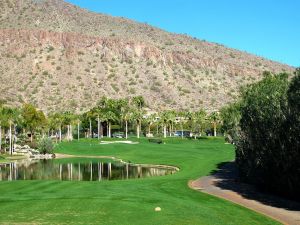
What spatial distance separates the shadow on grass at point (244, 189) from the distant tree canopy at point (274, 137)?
927 millimetres

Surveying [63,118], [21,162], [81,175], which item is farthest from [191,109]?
[81,175]

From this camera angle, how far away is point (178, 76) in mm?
148000

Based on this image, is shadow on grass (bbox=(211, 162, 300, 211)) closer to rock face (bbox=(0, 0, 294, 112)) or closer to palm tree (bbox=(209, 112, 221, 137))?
palm tree (bbox=(209, 112, 221, 137))

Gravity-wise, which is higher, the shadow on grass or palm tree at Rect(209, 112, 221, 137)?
palm tree at Rect(209, 112, 221, 137)

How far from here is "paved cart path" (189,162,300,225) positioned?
25087 mm

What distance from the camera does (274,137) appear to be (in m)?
29.7

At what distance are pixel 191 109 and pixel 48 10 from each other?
5676 centimetres

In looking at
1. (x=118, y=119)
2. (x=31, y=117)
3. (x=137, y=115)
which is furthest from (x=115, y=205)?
(x=118, y=119)

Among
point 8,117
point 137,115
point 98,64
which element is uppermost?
point 98,64

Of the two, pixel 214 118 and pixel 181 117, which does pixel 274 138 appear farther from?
pixel 181 117

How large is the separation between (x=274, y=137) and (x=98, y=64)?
117m

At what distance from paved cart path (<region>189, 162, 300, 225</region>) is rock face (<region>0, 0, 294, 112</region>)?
89918mm

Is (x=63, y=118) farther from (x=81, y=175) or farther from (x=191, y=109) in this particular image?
(x=81, y=175)

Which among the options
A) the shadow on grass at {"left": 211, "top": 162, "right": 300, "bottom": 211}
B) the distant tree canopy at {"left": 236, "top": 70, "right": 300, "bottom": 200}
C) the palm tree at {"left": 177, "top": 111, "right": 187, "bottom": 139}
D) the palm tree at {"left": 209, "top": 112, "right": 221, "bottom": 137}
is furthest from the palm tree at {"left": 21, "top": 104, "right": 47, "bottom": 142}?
the distant tree canopy at {"left": 236, "top": 70, "right": 300, "bottom": 200}
